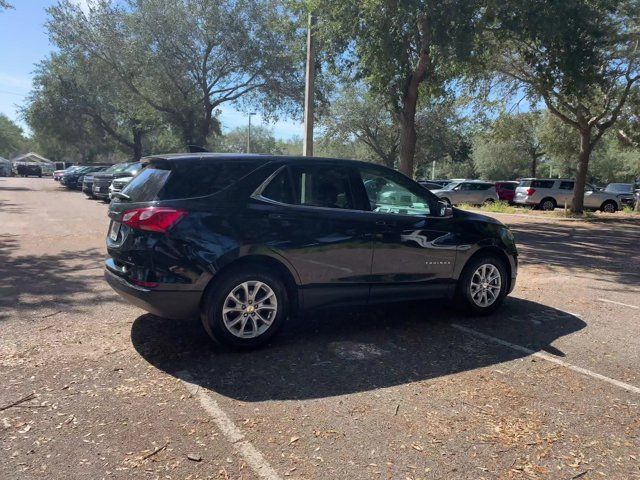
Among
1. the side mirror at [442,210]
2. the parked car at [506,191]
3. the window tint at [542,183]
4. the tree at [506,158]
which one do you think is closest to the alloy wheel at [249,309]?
the side mirror at [442,210]

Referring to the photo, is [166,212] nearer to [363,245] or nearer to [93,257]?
[363,245]

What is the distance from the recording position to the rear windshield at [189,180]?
14.0 feet

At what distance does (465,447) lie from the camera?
3.10 m

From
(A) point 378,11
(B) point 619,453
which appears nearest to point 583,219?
(A) point 378,11

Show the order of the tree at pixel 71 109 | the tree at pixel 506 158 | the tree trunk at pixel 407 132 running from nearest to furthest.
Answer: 1. the tree trunk at pixel 407 132
2. the tree at pixel 71 109
3. the tree at pixel 506 158

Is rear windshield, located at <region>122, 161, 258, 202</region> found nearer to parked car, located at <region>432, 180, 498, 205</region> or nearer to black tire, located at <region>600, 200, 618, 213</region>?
parked car, located at <region>432, 180, 498, 205</region>

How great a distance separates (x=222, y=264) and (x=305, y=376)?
1147mm

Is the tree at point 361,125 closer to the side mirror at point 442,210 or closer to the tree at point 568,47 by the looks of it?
the tree at point 568,47

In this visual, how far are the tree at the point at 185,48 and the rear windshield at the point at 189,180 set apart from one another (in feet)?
57.9

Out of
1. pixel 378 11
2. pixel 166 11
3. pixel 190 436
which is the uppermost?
pixel 166 11

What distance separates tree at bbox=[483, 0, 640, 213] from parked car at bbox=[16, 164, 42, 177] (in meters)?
57.5

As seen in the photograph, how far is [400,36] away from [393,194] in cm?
813

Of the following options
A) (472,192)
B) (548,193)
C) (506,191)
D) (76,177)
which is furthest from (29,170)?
(548,193)

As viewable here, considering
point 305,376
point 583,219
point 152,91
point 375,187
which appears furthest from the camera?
point 152,91
